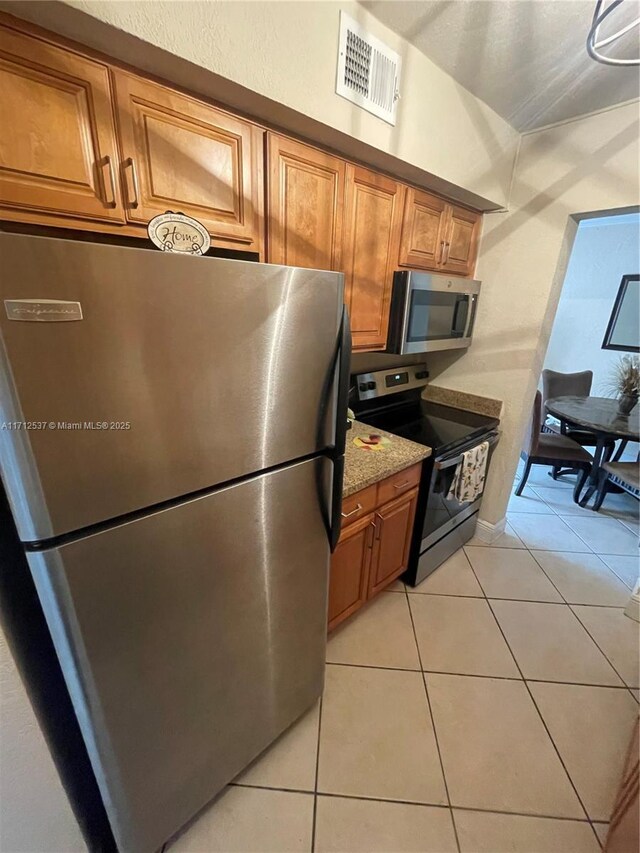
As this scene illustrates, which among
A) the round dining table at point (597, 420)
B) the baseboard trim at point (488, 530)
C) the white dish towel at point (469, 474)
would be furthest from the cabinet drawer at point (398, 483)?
the round dining table at point (597, 420)

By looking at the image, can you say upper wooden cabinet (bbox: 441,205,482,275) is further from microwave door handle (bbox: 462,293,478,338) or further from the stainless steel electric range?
the stainless steel electric range

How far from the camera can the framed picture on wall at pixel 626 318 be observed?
12.6ft

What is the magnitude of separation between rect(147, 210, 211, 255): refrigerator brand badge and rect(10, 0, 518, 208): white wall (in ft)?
1.36

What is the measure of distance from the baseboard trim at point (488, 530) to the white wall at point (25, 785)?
2.53 m

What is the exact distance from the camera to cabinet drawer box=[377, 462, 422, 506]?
1.65 m

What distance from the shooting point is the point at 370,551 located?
1.74 meters

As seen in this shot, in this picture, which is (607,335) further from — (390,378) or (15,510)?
(15,510)

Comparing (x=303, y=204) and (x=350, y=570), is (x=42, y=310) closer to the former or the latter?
(x=303, y=204)

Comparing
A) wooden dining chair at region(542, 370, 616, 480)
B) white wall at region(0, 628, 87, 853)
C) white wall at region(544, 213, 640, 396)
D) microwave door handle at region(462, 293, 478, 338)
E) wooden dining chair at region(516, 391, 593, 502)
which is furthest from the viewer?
white wall at region(544, 213, 640, 396)

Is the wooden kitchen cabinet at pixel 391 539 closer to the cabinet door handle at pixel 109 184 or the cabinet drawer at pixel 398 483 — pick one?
the cabinet drawer at pixel 398 483

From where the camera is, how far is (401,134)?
4.59 feet

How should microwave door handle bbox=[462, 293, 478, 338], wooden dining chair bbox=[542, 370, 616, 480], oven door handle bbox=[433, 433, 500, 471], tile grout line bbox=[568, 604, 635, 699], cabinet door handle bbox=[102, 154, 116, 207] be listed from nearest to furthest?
cabinet door handle bbox=[102, 154, 116, 207] → tile grout line bbox=[568, 604, 635, 699] → oven door handle bbox=[433, 433, 500, 471] → microwave door handle bbox=[462, 293, 478, 338] → wooden dining chair bbox=[542, 370, 616, 480]

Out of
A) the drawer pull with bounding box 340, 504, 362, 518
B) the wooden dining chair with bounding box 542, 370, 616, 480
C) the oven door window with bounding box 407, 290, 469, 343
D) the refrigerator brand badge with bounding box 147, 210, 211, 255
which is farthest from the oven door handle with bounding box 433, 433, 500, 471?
the wooden dining chair with bounding box 542, 370, 616, 480

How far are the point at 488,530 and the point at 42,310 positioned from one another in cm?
281
